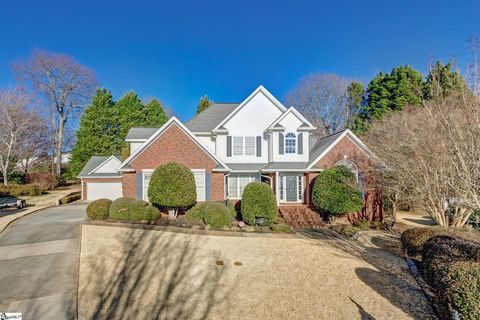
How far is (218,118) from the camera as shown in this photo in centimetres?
2334

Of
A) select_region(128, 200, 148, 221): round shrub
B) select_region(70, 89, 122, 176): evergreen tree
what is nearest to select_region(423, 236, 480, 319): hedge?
select_region(128, 200, 148, 221): round shrub

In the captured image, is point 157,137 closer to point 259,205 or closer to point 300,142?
point 259,205

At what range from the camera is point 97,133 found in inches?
1574

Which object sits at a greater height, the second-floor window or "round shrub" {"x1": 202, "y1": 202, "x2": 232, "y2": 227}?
the second-floor window

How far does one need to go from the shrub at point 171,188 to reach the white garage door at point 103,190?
14.8 meters

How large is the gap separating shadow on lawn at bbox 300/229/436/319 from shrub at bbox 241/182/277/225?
2331 mm

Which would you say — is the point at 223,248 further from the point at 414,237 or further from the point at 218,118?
the point at 218,118

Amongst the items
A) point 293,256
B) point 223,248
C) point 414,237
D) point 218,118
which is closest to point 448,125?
point 414,237

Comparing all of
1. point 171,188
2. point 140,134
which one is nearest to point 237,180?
point 171,188

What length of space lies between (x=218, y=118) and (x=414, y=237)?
17057 mm

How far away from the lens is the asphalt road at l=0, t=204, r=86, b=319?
685cm

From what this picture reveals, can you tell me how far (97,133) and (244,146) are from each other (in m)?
29.3

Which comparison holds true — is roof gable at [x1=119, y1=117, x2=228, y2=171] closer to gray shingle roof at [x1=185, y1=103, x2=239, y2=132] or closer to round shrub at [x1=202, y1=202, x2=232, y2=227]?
gray shingle roof at [x1=185, y1=103, x2=239, y2=132]

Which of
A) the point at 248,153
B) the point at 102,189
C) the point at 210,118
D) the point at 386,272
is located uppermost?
the point at 210,118
